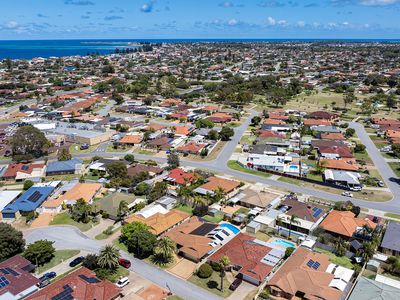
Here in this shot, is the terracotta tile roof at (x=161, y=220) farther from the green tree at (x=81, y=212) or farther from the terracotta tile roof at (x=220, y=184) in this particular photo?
the terracotta tile roof at (x=220, y=184)

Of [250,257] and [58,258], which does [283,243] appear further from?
[58,258]

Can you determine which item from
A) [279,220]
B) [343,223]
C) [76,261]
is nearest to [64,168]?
[76,261]

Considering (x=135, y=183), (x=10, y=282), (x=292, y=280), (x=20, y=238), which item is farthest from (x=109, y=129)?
(x=292, y=280)

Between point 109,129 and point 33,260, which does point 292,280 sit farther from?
point 109,129

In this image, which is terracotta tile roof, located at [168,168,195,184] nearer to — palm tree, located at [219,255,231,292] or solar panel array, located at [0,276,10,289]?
palm tree, located at [219,255,231,292]

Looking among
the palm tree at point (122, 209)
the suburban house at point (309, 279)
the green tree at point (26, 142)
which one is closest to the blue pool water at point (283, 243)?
the suburban house at point (309, 279)
